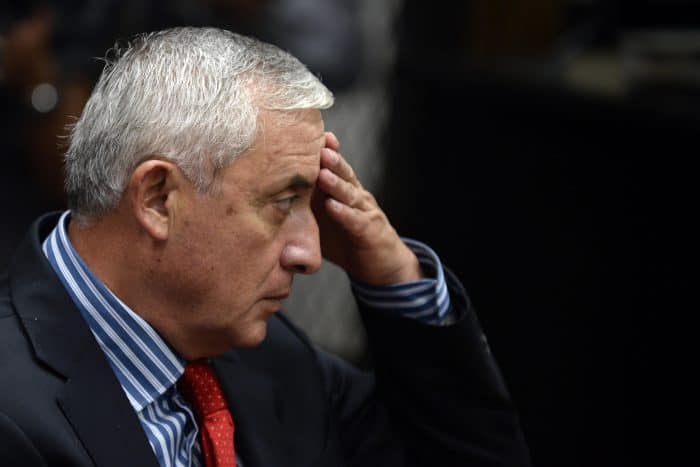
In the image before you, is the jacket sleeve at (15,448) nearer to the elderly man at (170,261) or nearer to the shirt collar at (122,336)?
the elderly man at (170,261)

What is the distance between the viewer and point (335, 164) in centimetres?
207

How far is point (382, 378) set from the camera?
2.28 meters

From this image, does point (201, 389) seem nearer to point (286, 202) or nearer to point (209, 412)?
point (209, 412)

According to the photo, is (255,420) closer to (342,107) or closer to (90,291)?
(90,291)

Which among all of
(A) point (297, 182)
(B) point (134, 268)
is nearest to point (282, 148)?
(A) point (297, 182)

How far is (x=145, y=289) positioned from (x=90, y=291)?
80 mm

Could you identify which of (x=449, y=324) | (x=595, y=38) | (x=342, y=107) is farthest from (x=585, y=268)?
(x=449, y=324)

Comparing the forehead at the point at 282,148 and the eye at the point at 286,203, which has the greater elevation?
the forehead at the point at 282,148

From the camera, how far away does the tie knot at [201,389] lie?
1994mm

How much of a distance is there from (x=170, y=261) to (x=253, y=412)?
14.0 inches

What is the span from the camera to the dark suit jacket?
1.79 metres

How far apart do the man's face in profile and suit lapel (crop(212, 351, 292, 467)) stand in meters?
0.16

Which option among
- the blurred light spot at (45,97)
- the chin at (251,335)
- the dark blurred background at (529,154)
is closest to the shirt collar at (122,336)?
the chin at (251,335)

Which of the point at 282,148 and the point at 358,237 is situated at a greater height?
the point at 282,148
